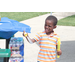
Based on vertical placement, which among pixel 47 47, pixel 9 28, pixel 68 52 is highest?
pixel 9 28

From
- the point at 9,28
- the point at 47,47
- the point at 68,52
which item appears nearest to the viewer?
the point at 47,47

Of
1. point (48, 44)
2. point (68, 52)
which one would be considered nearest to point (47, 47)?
point (48, 44)

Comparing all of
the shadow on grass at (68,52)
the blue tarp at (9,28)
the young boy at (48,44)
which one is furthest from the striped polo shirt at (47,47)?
the shadow on grass at (68,52)

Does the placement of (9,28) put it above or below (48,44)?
above

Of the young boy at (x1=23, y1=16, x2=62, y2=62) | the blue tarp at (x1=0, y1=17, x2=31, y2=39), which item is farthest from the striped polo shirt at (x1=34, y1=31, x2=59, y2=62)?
the blue tarp at (x1=0, y1=17, x2=31, y2=39)

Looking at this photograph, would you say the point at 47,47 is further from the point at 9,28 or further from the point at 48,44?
the point at 9,28

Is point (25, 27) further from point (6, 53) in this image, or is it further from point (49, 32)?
point (49, 32)

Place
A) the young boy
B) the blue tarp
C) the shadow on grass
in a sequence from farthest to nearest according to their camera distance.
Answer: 1. the shadow on grass
2. the blue tarp
3. the young boy

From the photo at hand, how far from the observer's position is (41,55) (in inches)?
152

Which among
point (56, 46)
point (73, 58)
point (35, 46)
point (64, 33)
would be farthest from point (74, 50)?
point (56, 46)

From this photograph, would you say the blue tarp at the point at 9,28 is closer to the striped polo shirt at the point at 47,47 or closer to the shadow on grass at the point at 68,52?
the striped polo shirt at the point at 47,47

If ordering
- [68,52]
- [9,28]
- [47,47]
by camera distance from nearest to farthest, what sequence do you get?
[47,47], [9,28], [68,52]

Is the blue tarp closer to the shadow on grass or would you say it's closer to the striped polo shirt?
the striped polo shirt

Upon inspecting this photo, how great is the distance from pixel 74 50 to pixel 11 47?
11.0ft
